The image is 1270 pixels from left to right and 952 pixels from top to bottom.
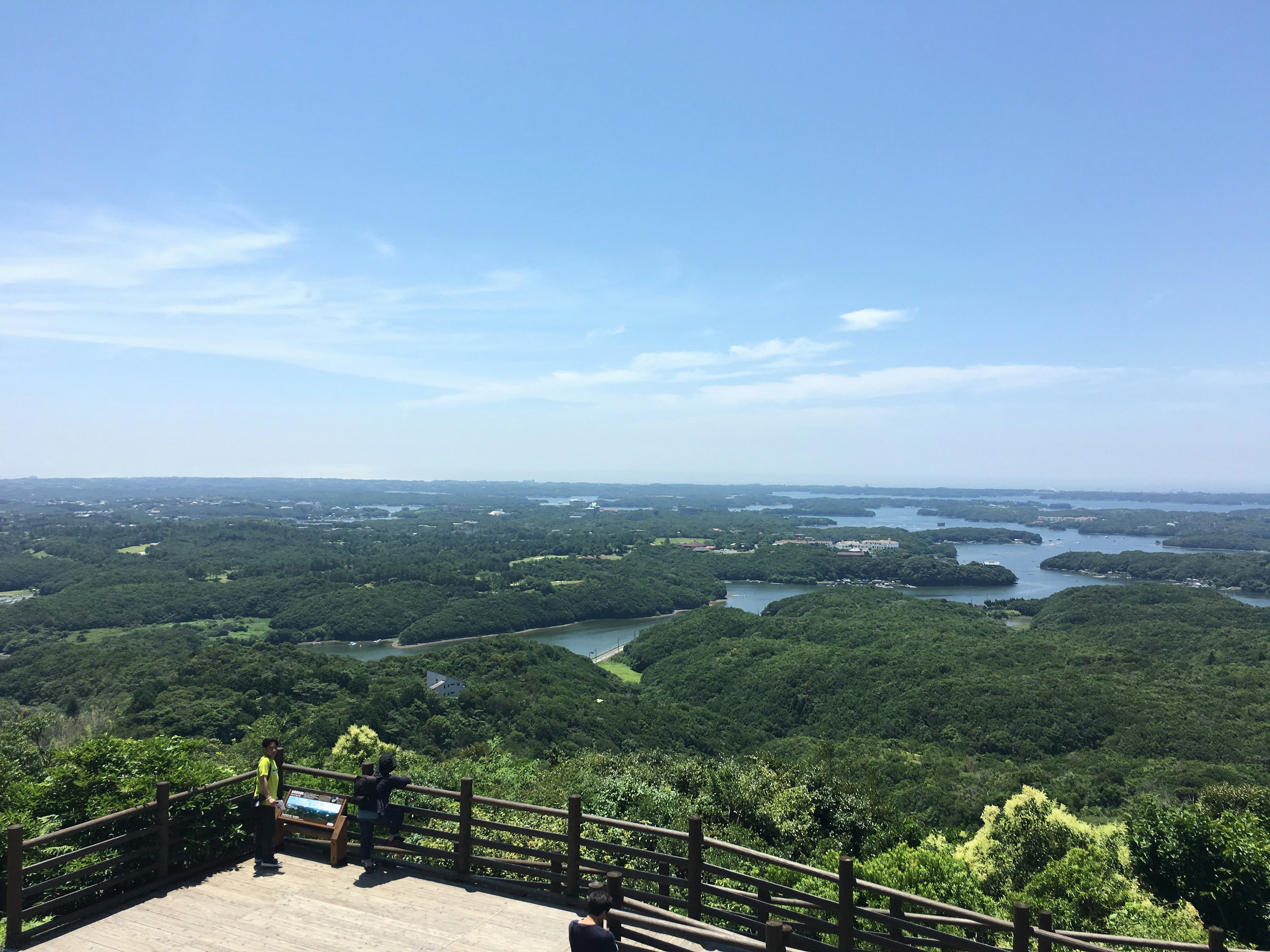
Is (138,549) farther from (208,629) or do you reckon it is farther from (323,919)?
(323,919)

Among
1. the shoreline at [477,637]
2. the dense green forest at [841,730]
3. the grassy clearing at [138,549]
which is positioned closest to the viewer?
the dense green forest at [841,730]

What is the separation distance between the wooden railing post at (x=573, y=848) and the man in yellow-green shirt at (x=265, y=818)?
9.69 feet

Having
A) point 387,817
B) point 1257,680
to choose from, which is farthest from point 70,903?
point 1257,680

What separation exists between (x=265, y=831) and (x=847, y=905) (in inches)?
213

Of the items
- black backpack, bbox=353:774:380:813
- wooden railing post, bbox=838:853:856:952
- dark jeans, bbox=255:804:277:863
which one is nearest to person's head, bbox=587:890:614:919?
wooden railing post, bbox=838:853:856:952

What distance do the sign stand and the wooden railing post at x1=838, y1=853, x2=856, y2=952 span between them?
4704mm

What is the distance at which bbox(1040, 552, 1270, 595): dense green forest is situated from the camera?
334 ft

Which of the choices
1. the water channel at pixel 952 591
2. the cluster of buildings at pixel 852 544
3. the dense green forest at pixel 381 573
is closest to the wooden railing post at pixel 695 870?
the water channel at pixel 952 591

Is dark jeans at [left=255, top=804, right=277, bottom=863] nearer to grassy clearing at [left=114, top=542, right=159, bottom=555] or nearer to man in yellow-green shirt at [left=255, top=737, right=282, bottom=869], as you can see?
man in yellow-green shirt at [left=255, top=737, right=282, bottom=869]

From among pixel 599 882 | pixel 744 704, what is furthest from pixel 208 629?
pixel 599 882

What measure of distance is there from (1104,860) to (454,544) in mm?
138158

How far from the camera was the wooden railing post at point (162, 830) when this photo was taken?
616cm

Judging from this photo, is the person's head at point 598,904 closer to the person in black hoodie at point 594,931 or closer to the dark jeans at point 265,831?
the person in black hoodie at point 594,931

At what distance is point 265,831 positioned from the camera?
6543mm
